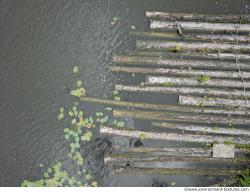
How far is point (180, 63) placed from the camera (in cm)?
397

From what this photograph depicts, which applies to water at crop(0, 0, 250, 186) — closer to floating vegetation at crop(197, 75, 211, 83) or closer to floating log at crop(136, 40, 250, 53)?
floating log at crop(136, 40, 250, 53)

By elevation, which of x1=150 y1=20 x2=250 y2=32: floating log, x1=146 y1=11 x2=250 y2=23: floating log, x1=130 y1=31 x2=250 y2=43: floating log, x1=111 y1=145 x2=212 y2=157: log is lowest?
x1=111 y1=145 x2=212 y2=157: log

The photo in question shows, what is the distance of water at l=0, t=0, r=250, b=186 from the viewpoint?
158 inches

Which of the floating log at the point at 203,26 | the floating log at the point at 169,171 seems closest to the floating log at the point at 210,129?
the floating log at the point at 169,171

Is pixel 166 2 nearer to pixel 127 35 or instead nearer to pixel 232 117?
pixel 127 35

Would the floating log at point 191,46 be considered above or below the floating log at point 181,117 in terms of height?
above

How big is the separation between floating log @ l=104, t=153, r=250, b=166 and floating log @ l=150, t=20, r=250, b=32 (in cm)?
129

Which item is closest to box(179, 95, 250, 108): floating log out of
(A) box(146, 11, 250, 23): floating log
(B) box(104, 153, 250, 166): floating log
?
(B) box(104, 153, 250, 166): floating log

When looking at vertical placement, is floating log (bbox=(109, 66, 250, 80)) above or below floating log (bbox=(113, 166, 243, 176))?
above

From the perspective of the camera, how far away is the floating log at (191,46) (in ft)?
13.0

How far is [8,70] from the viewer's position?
4.05m

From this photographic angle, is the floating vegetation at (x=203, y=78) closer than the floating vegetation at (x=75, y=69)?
Yes

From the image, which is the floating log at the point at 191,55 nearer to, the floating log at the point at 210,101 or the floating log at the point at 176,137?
the floating log at the point at 210,101

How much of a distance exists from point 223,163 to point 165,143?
0.62 m
